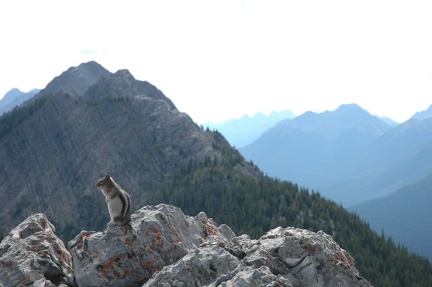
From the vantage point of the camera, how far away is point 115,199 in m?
27.4

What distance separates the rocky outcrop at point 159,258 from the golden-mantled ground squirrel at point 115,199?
4.07 ft

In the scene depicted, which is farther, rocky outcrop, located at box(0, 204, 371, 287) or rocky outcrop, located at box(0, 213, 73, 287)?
rocky outcrop, located at box(0, 213, 73, 287)

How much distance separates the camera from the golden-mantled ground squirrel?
1078 inches

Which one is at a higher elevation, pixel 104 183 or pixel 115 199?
pixel 104 183

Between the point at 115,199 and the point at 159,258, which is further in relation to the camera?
the point at 159,258

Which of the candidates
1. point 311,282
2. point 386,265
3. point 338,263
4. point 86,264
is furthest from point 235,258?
point 386,265

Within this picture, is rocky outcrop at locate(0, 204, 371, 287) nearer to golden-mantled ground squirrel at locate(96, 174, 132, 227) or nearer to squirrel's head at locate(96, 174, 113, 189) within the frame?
golden-mantled ground squirrel at locate(96, 174, 132, 227)

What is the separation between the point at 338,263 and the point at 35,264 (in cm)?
1877

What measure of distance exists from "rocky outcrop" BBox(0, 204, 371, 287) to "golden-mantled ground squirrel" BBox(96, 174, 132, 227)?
1.24 m

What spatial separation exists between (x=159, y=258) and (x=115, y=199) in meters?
4.89

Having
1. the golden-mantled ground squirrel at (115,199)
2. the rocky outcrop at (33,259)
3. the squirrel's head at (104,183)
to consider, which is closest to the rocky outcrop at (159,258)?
the rocky outcrop at (33,259)

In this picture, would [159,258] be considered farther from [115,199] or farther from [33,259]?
[33,259]

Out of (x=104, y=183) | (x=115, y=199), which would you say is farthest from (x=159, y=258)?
(x=104, y=183)

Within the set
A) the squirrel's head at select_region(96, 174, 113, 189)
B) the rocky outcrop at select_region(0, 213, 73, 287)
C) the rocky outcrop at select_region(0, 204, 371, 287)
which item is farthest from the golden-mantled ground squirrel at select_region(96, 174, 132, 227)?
the rocky outcrop at select_region(0, 213, 73, 287)
